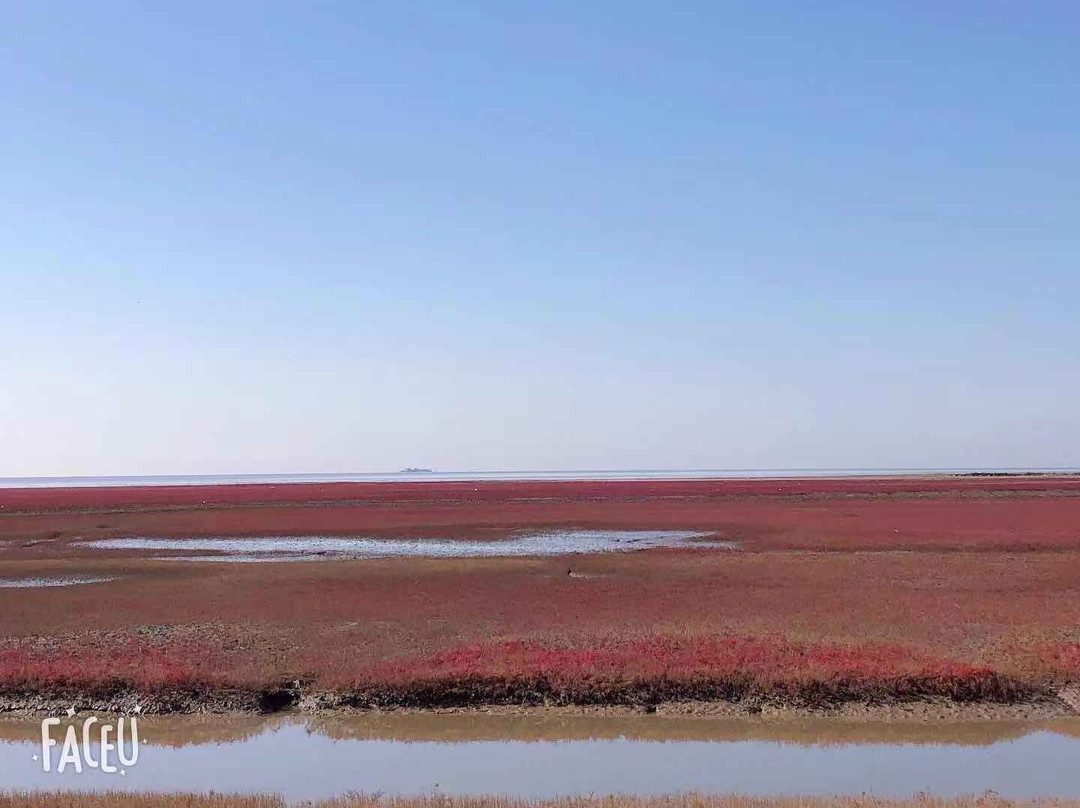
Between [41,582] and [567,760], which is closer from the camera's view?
[567,760]

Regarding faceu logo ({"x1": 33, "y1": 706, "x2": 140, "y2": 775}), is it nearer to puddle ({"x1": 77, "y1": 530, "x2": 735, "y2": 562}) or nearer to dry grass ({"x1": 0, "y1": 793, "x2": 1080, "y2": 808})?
dry grass ({"x1": 0, "y1": 793, "x2": 1080, "y2": 808})

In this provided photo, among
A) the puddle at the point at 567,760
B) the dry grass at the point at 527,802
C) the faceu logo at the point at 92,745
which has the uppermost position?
the dry grass at the point at 527,802

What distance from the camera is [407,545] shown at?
3959 centimetres

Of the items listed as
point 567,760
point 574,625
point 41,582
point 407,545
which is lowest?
point 567,760

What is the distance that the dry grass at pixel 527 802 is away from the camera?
9.91 metres

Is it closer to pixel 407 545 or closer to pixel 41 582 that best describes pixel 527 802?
pixel 41 582

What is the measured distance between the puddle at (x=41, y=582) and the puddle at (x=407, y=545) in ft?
Answer: 18.5

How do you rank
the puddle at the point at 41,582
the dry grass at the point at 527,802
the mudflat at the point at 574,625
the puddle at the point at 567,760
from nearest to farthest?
the dry grass at the point at 527,802 < the puddle at the point at 567,760 < the mudflat at the point at 574,625 < the puddle at the point at 41,582

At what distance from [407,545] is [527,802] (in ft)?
98.4

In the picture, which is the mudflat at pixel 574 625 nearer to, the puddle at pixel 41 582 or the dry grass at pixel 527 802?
the puddle at pixel 41 582

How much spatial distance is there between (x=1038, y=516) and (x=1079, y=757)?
135 ft

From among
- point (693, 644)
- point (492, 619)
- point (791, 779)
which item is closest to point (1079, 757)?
point (791, 779)

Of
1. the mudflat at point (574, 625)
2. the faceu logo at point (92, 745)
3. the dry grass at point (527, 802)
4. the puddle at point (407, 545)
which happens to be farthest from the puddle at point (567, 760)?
the puddle at point (407, 545)

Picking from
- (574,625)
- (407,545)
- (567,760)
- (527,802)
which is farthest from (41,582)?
(527,802)
